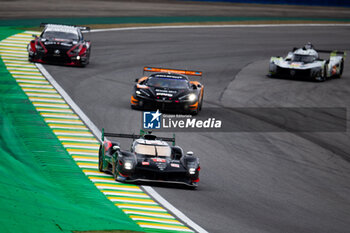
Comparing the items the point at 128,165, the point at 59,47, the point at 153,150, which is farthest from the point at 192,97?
the point at 59,47

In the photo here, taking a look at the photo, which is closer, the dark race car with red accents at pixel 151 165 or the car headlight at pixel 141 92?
the dark race car with red accents at pixel 151 165

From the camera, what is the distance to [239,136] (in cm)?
2234

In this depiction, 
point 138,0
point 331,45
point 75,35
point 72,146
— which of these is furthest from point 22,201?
point 138,0

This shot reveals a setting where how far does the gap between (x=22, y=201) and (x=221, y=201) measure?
4.54 meters

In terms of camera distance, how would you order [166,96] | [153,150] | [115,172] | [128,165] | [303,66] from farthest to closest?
[303,66]
[166,96]
[153,150]
[115,172]
[128,165]

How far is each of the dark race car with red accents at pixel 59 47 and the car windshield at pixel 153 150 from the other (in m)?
15.3

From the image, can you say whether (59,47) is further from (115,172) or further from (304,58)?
(115,172)

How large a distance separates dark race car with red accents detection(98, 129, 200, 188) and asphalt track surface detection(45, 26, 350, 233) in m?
0.30

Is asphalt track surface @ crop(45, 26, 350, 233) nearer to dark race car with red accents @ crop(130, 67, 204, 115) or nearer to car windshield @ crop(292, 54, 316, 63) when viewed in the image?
dark race car with red accents @ crop(130, 67, 204, 115)

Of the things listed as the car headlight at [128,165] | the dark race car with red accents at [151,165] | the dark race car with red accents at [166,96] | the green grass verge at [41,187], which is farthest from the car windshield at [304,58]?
the car headlight at [128,165]

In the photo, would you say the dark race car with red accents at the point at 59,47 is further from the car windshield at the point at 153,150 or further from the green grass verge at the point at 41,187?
the car windshield at the point at 153,150

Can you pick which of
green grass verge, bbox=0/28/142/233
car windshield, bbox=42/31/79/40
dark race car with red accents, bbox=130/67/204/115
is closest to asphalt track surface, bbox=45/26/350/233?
dark race car with red accents, bbox=130/67/204/115

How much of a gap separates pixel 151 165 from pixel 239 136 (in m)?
6.71

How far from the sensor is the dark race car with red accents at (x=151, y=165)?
16.1 metres
